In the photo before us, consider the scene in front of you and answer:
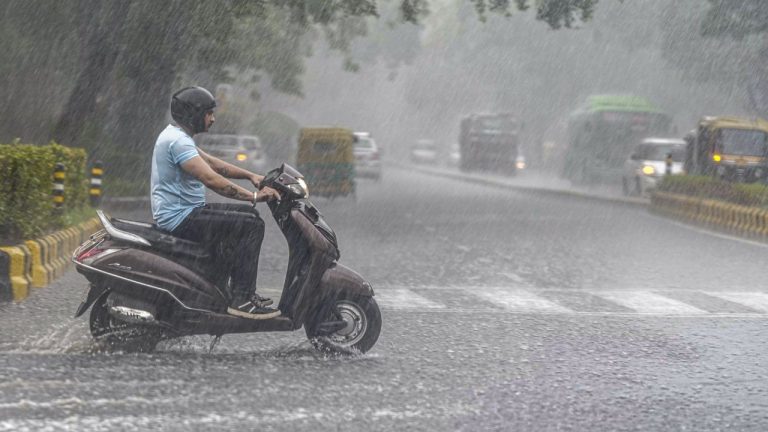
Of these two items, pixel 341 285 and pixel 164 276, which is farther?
pixel 341 285

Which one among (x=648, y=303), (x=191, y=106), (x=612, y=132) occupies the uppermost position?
(x=191, y=106)

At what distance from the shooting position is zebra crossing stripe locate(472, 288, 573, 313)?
10551 mm

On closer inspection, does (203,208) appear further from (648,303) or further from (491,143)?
(491,143)

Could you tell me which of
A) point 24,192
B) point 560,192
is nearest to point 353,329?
point 24,192

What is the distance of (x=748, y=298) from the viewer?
11.6 m

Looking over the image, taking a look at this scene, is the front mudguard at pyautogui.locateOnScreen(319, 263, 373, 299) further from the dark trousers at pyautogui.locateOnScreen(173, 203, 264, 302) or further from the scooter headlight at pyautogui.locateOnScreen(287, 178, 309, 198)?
the scooter headlight at pyautogui.locateOnScreen(287, 178, 309, 198)

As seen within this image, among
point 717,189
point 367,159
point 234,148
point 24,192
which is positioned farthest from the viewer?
point 367,159

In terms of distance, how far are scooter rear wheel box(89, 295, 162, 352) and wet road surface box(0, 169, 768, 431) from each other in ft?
0.28

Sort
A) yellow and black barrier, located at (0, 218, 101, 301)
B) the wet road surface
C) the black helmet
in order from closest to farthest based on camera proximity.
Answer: the wet road surface < the black helmet < yellow and black barrier, located at (0, 218, 101, 301)

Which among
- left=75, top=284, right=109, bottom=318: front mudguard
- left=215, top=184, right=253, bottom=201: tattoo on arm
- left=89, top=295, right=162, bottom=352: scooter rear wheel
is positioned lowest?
left=89, top=295, right=162, bottom=352: scooter rear wheel

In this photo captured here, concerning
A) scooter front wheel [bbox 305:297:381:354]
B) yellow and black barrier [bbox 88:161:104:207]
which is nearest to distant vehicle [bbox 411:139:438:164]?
yellow and black barrier [bbox 88:161:104:207]

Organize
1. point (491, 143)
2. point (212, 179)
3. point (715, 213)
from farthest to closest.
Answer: point (491, 143) → point (715, 213) → point (212, 179)

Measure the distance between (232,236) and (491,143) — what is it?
5412 cm

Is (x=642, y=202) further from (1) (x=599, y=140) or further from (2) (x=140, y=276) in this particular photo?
(2) (x=140, y=276)
